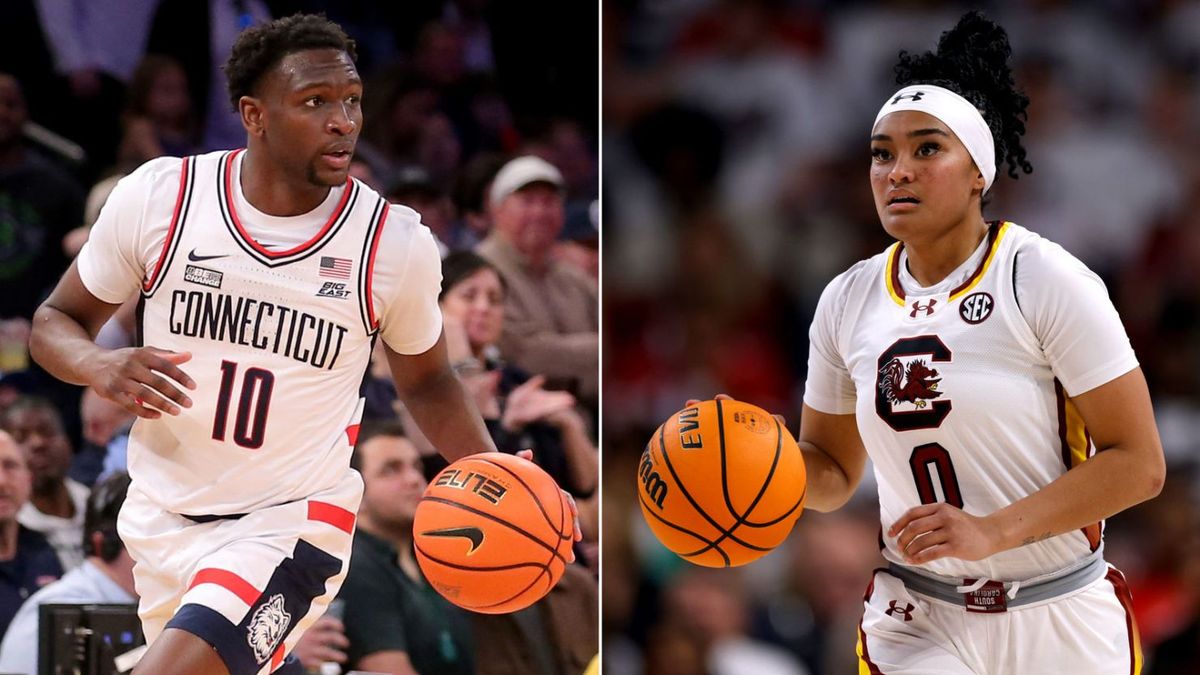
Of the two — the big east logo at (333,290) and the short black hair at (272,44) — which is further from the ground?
the short black hair at (272,44)

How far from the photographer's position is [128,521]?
364 centimetres

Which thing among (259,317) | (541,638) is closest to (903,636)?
(259,317)

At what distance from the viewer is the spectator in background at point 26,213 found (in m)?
6.71

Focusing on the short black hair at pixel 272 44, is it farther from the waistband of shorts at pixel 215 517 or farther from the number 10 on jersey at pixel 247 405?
the waistband of shorts at pixel 215 517

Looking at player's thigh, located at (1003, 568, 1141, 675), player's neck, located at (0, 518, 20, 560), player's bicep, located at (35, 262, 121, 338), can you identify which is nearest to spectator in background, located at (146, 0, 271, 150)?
player's neck, located at (0, 518, 20, 560)

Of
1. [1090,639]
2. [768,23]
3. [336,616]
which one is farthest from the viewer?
[768,23]

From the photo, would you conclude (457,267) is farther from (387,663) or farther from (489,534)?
(489,534)

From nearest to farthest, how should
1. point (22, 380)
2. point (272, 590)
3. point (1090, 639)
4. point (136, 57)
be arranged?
1. point (1090, 639)
2. point (272, 590)
3. point (22, 380)
4. point (136, 57)

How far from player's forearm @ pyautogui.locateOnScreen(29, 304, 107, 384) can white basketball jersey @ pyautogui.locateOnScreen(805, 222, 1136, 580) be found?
192cm

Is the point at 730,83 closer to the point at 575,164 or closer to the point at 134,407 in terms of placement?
the point at 575,164

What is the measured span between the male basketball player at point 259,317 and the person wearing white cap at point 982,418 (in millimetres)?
1310

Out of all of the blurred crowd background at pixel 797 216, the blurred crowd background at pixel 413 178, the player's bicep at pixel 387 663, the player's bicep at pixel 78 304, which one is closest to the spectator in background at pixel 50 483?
the blurred crowd background at pixel 413 178

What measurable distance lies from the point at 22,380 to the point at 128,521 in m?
3.24

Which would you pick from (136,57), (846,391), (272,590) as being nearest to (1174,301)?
(846,391)
